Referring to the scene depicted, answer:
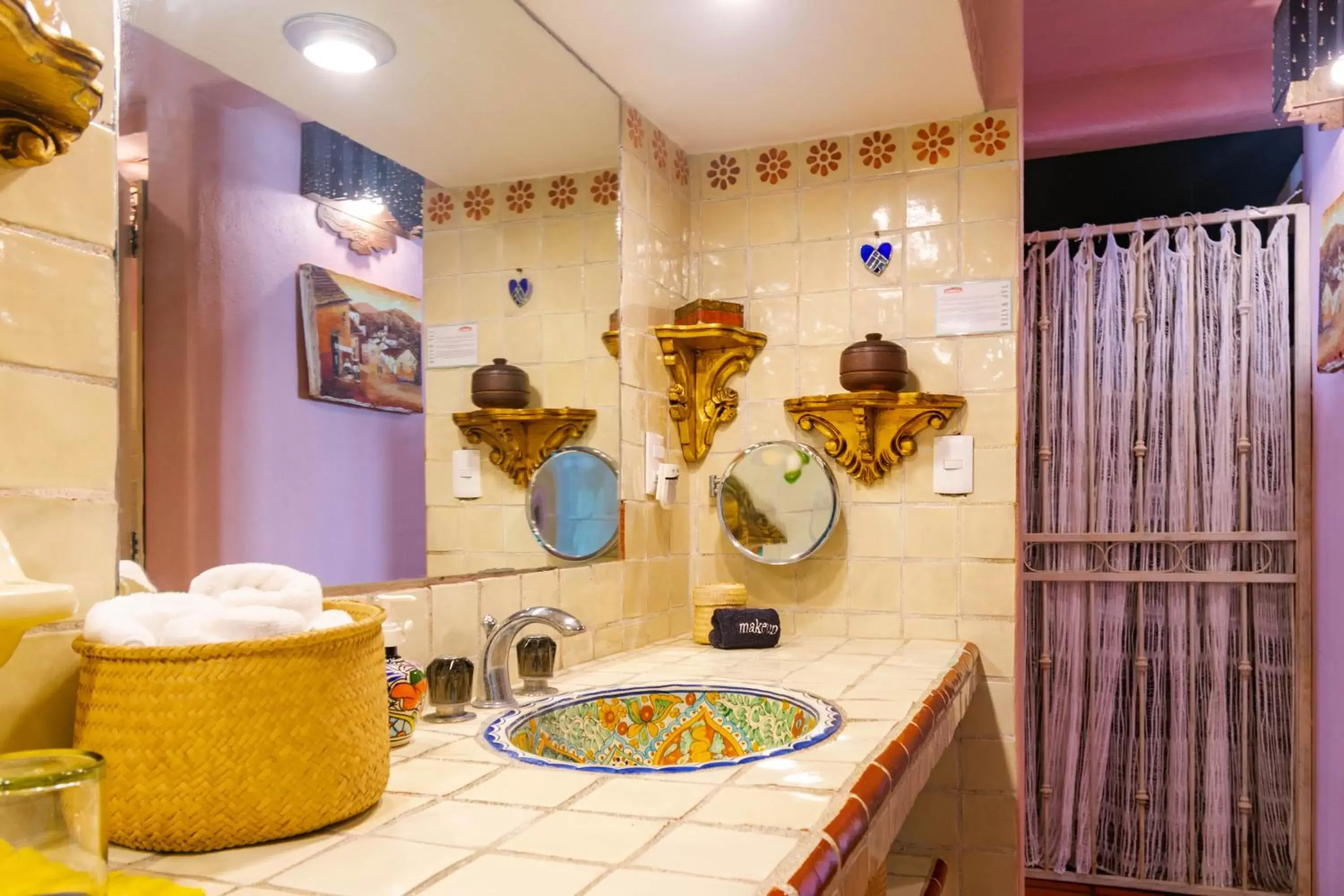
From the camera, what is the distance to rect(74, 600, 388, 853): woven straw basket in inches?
33.5

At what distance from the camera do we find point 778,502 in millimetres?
2414

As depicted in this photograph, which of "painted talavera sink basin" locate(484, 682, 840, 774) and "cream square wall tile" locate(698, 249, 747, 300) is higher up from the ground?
"cream square wall tile" locate(698, 249, 747, 300)

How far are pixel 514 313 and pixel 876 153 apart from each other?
3.47 ft

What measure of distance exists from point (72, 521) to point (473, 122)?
1.09 metres

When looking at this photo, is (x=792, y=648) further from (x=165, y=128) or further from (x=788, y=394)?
(x=165, y=128)

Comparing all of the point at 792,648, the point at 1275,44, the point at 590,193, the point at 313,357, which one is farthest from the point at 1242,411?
the point at 313,357

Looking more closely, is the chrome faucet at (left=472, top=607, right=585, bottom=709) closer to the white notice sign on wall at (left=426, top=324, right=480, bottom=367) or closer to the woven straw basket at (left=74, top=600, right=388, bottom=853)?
the white notice sign on wall at (left=426, top=324, right=480, bottom=367)

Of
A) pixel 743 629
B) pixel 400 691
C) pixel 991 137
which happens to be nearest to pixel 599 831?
pixel 400 691

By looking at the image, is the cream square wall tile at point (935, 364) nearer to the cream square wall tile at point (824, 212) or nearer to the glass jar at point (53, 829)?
the cream square wall tile at point (824, 212)

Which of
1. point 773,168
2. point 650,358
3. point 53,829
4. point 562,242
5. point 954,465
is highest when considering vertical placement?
A: point 773,168

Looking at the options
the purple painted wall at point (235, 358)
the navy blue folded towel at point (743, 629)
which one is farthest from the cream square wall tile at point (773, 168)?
the purple painted wall at point (235, 358)

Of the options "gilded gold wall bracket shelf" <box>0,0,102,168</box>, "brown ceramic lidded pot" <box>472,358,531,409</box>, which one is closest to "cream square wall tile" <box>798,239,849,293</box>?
"brown ceramic lidded pot" <box>472,358,531,409</box>

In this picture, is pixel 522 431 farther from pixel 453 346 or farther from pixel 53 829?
pixel 53 829

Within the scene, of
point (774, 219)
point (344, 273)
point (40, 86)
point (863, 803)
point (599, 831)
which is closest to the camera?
point (40, 86)
